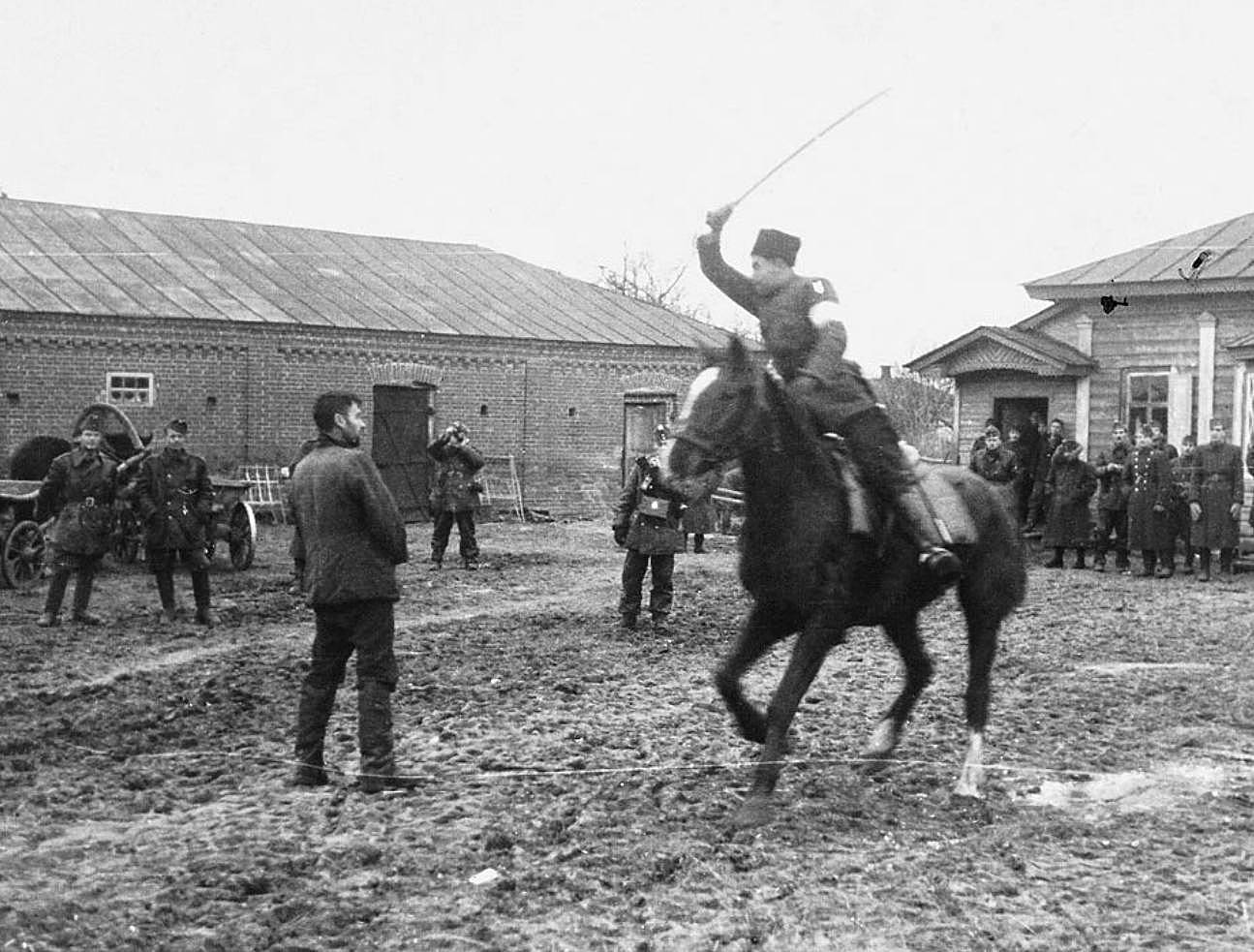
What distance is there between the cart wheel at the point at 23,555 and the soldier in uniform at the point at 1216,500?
1387 cm

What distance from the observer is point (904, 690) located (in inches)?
289

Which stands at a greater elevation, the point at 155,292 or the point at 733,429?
the point at 155,292

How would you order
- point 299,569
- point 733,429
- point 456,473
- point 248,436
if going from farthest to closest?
point 248,436 → point 456,473 → point 299,569 → point 733,429

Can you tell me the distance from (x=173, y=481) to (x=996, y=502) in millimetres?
7931

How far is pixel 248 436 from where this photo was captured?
83.7 ft

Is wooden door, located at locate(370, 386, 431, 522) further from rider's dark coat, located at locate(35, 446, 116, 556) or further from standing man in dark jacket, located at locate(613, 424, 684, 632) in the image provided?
standing man in dark jacket, located at locate(613, 424, 684, 632)

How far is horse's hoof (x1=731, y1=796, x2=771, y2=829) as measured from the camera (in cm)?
586

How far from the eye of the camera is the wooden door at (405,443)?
27.3 meters

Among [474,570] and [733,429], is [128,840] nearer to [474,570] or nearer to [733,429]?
[733,429]

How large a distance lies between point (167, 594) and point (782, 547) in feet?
26.5

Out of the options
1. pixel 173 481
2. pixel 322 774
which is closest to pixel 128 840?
pixel 322 774

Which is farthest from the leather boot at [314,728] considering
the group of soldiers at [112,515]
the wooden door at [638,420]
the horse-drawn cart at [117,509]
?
the wooden door at [638,420]

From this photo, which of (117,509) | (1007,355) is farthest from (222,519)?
(1007,355)

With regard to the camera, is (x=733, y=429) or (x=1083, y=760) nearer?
(x=733, y=429)
